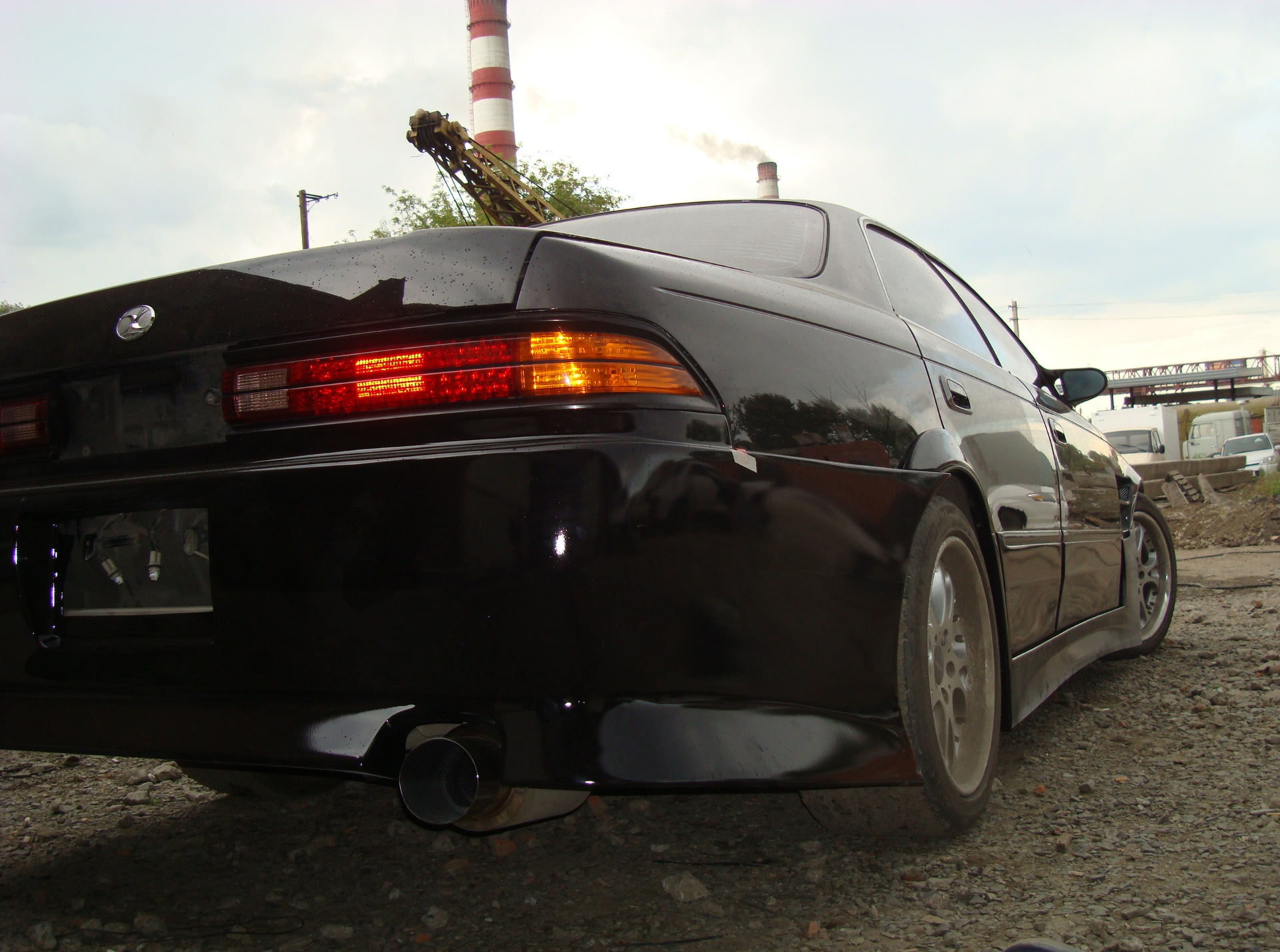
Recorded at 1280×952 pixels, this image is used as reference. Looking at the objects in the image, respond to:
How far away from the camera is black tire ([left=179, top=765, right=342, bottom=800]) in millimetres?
2688

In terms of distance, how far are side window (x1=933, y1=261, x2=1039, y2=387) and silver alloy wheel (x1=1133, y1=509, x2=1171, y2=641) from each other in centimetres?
103

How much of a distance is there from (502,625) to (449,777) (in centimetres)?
26

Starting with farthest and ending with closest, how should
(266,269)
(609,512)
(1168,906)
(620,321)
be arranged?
(1168,906) < (266,269) < (620,321) < (609,512)

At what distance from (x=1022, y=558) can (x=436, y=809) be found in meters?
1.74

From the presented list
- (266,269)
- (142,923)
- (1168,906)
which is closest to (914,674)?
(1168,906)

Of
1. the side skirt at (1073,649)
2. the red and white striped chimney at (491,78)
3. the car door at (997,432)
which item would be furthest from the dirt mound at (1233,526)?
the red and white striped chimney at (491,78)

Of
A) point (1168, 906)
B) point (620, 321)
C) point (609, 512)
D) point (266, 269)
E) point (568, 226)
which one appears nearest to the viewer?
point (609, 512)

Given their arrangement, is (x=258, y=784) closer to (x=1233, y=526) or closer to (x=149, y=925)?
(x=149, y=925)

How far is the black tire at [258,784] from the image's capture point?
2688 mm

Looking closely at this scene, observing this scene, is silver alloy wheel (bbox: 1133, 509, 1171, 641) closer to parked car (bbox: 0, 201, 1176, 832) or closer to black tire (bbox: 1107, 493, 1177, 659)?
black tire (bbox: 1107, 493, 1177, 659)

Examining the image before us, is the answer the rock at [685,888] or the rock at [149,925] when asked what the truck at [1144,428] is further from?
the rock at [149,925]

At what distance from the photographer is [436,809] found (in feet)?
5.33

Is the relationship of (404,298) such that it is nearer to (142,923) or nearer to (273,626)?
(273,626)

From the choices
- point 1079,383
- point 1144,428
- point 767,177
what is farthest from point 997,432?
point 767,177
